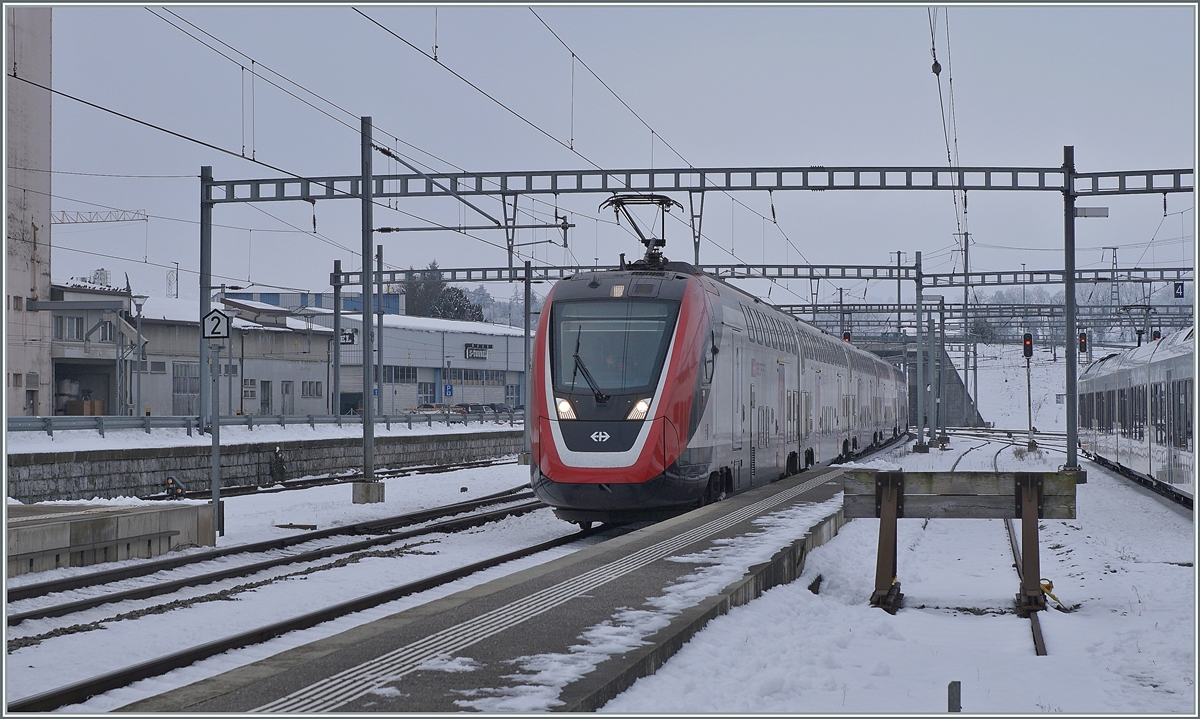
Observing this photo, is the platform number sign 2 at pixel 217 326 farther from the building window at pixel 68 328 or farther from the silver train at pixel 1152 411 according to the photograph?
the building window at pixel 68 328

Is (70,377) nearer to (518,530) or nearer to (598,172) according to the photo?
(598,172)

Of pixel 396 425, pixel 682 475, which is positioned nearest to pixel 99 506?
pixel 682 475

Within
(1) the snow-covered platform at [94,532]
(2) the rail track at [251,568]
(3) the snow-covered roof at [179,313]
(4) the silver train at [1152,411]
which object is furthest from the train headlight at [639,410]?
(3) the snow-covered roof at [179,313]

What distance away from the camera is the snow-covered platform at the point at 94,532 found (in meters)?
13.1

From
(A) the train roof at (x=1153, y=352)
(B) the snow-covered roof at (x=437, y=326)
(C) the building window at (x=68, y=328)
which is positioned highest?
(B) the snow-covered roof at (x=437, y=326)

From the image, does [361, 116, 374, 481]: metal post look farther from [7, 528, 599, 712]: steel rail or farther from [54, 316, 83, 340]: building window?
[54, 316, 83, 340]: building window

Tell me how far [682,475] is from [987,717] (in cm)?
925

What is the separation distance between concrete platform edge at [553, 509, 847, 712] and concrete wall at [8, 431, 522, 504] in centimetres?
1616

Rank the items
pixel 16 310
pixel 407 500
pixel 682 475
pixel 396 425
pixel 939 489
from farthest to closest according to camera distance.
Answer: pixel 16 310 → pixel 396 425 → pixel 407 500 → pixel 682 475 → pixel 939 489

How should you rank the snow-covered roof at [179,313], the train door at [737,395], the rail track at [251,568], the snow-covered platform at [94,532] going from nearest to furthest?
1. the rail track at [251,568]
2. the snow-covered platform at [94,532]
3. the train door at [737,395]
4. the snow-covered roof at [179,313]

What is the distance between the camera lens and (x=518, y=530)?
60.2ft

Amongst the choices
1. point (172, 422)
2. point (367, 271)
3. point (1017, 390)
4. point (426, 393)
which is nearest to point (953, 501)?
point (367, 271)

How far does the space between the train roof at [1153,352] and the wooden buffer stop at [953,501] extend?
→ 8.16 meters

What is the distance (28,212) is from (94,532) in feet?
141
